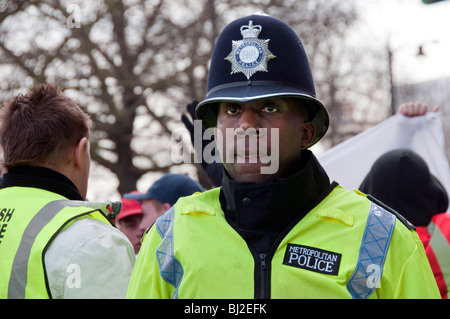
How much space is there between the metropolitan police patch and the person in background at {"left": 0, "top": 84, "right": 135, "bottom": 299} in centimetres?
68

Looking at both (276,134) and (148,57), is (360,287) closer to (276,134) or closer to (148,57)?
(276,134)

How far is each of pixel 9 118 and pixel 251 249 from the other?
1.33 meters

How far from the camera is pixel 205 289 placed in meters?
2.10

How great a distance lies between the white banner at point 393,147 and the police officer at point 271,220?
8.35 feet

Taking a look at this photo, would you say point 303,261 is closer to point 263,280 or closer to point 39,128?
point 263,280

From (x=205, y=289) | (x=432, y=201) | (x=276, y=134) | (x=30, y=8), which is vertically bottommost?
(x=432, y=201)

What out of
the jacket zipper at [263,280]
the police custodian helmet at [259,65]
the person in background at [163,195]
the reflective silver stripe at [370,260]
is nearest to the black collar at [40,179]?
the police custodian helmet at [259,65]

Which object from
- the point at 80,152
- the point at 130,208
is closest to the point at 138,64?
the point at 130,208

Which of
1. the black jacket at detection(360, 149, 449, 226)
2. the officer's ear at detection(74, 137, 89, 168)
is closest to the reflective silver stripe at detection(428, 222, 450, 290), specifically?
the black jacket at detection(360, 149, 449, 226)

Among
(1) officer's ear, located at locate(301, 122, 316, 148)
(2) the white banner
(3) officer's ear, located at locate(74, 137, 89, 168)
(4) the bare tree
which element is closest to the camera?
(1) officer's ear, located at locate(301, 122, 316, 148)

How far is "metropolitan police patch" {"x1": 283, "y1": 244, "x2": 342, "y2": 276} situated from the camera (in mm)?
2092

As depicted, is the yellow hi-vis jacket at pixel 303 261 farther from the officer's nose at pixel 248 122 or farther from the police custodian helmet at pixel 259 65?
the police custodian helmet at pixel 259 65

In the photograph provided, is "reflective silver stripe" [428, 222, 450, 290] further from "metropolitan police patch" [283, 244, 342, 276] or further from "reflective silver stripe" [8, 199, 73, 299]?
Result: "reflective silver stripe" [8, 199, 73, 299]
